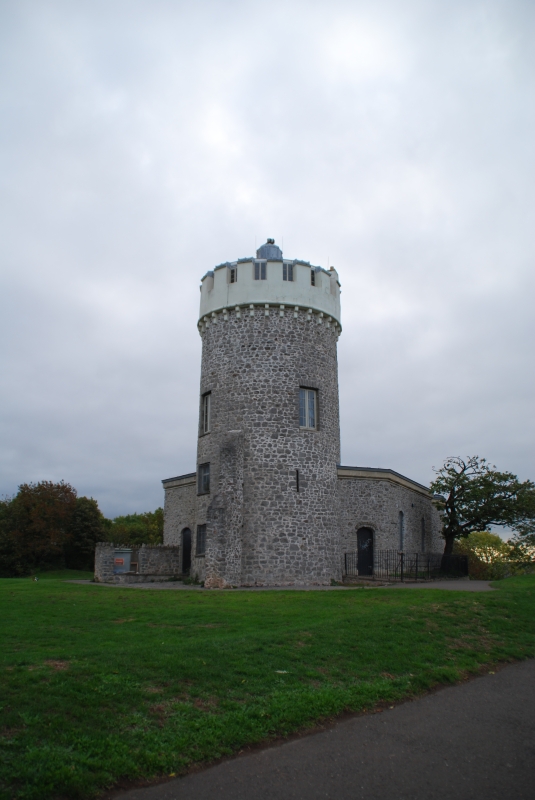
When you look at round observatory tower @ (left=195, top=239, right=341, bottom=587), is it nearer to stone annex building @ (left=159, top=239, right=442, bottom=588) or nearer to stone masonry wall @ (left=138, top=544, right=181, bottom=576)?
stone annex building @ (left=159, top=239, right=442, bottom=588)

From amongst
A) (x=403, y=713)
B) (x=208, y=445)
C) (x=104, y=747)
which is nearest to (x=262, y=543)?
(x=208, y=445)

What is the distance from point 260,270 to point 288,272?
1.16 m

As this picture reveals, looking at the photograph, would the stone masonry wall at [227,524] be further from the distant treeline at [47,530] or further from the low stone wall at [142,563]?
the distant treeline at [47,530]

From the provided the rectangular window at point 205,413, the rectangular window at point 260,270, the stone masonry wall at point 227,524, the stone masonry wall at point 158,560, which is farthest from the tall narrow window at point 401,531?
the rectangular window at point 260,270

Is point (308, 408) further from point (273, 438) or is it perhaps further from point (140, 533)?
point (140, 533)

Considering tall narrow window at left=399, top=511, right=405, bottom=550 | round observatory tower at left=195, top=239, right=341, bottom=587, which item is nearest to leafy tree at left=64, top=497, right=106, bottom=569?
round observatory tower at left=195, top=239, right=341, bottom=587

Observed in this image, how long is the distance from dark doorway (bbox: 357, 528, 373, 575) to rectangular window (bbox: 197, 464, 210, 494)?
7.40 metres

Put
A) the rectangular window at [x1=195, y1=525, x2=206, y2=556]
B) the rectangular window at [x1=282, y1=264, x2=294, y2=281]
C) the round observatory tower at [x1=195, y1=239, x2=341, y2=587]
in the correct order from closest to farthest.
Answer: the round observatory tower at [x1=195, y1=239, x2=341, y2=587] → the rectangular window at [x1=195, y1=525, x2=206, y2=556] → the rectangular window at [x1=282, y1=264, x2=294, y2=281]

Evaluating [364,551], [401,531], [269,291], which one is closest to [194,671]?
[269,291]

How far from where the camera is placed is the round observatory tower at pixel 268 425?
22.3 metres

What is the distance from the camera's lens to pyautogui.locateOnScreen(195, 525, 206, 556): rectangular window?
23.9 metres

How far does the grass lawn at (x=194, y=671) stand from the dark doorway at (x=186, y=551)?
14.0m

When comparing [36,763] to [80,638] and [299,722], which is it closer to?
[299,722]

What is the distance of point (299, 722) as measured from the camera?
6336 millimetres
